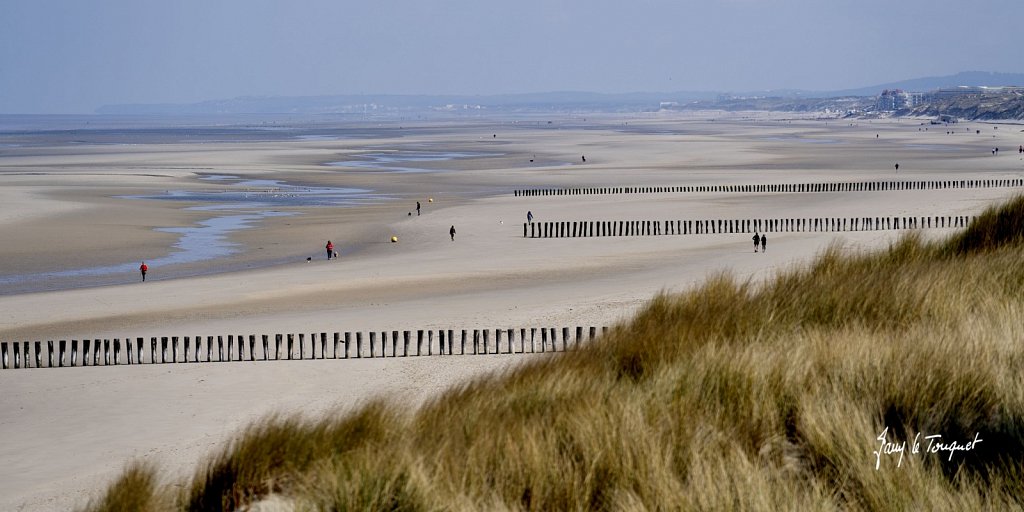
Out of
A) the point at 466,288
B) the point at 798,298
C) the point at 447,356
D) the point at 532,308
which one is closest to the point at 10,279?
the point at 466,288

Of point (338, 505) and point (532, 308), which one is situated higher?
point (338, 505)

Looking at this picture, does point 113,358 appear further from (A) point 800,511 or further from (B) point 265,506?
(A) point 800,511

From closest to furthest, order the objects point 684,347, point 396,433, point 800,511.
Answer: point 800,511
point 396,433
point 684,347

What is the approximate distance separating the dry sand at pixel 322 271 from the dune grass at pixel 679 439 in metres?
2.02

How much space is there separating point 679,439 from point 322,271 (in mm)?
26946

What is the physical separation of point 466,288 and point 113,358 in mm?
10622

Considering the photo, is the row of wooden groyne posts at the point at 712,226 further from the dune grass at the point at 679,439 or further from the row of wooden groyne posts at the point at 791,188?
the dune grass at the point at 679,439

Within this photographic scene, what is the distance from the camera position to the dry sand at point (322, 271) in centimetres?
1456

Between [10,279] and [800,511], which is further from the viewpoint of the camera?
[10,279]

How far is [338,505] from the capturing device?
4961mm
